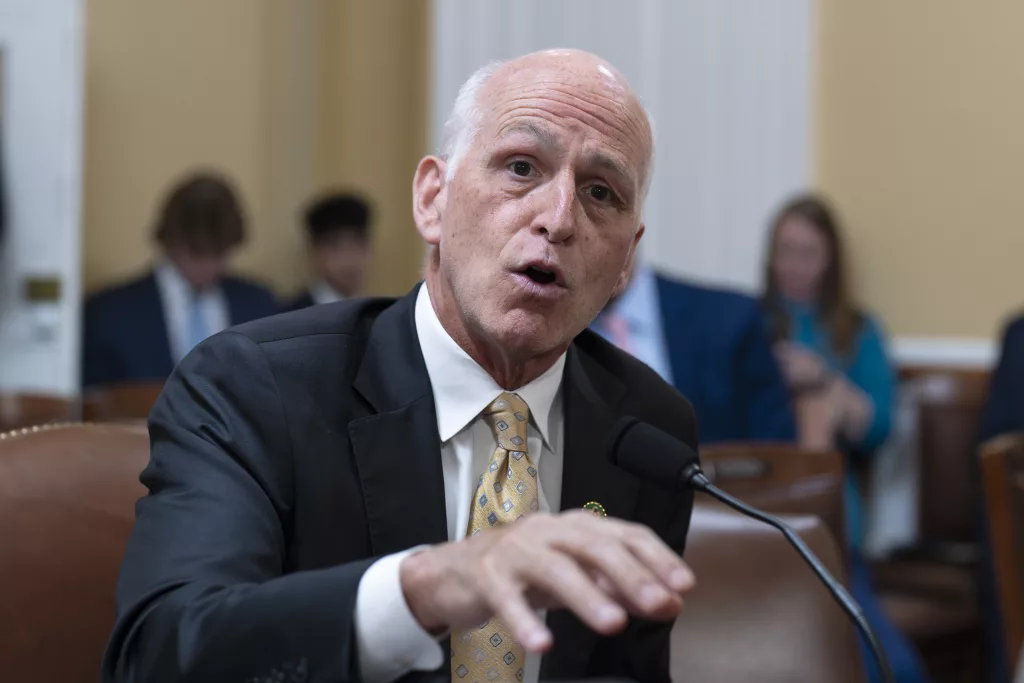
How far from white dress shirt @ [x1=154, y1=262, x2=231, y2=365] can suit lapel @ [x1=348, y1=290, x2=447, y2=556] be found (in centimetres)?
333

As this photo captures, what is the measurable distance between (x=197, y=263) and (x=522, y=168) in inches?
136

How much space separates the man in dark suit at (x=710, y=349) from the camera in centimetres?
358

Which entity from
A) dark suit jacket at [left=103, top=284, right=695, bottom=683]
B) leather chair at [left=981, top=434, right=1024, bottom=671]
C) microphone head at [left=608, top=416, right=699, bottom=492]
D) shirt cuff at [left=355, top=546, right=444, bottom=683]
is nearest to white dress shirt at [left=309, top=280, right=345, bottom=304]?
leather chair at [left=981, top=434, right=1024, bottom=671]

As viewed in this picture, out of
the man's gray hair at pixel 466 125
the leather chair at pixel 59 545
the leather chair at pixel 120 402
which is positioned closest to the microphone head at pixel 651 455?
the man's gray hair at pixel 466 125

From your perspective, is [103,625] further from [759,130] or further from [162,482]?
[759,130]

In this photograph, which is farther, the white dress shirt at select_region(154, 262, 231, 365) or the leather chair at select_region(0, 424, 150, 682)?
the white dress shirt at select_region(154, 262, 231, 365)

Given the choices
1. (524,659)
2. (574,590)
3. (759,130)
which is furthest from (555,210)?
(759,130)

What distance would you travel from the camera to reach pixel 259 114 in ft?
17.9

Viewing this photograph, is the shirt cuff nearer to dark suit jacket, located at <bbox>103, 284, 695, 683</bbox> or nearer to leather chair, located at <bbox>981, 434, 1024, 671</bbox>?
dark suit jacket, located at <bbox>103, 284, 695, 683</bbox>

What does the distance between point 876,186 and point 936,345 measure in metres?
0.63

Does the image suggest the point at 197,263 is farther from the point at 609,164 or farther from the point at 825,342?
the point at 609,164

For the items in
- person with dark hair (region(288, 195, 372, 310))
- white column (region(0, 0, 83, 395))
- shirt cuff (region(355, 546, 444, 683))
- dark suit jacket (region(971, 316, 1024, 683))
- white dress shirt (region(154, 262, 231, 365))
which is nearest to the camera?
shirt cuff (region(355, 546, 444, 683))

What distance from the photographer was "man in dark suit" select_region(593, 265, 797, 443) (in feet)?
11.8

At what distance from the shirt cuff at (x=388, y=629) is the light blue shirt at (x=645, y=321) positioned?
2.60 metres
